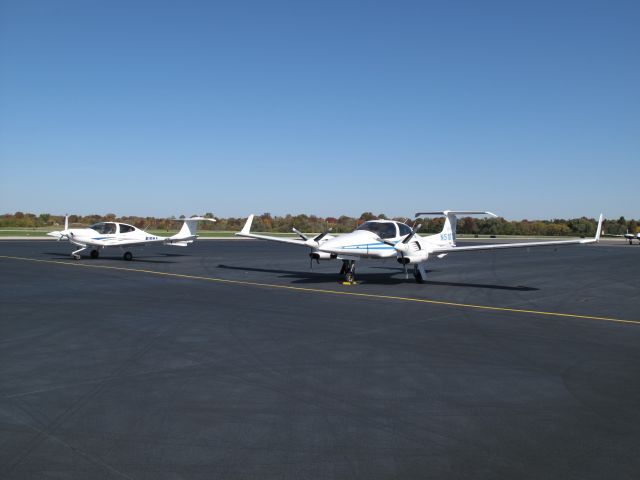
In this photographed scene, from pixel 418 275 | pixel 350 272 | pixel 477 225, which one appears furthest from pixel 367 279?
pixel 477 225

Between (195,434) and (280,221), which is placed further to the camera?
(280,221)

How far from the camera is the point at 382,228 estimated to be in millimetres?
21250

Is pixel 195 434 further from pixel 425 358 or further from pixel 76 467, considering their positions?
pixel 425 358

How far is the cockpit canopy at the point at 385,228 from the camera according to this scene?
2109 centimetres

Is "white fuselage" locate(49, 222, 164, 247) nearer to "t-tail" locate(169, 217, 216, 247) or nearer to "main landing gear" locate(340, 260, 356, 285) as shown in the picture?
"t-tail" locate(169, 217, 216, 247)

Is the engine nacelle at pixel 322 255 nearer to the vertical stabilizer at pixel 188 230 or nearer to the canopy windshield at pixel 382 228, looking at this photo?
the canopy windshield at pixel 382 228

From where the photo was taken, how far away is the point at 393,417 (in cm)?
632

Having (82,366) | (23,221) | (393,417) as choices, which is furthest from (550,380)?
(23,221)

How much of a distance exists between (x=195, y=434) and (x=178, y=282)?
53.4 ft

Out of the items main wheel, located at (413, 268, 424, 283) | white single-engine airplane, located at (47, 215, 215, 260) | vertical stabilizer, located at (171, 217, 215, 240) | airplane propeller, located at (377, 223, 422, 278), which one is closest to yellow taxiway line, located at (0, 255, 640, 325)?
airplane propeller, located at (377, 223, 422, 278)

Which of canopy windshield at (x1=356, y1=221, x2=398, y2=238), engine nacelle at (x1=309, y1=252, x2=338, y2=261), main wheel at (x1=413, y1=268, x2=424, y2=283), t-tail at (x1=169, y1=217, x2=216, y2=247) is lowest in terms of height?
main wheel at (x1=413, y1=268, x2=424, y2=283)

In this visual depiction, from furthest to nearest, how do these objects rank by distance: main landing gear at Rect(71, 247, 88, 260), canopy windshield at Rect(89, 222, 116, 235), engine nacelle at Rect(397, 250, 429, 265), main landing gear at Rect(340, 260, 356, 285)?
canopy windshield at Rect(89, 222, 116, 235), main landing gear at Rect(71, 247, 88, 260), main landing gear at Rect(340, 260, 356, 285), engine nacelle at Rect(397, 250, 429, 265)

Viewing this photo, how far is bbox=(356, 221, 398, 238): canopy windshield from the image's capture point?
69.1ft

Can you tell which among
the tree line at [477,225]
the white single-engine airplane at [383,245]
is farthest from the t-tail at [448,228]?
the tree line at [477,225]
